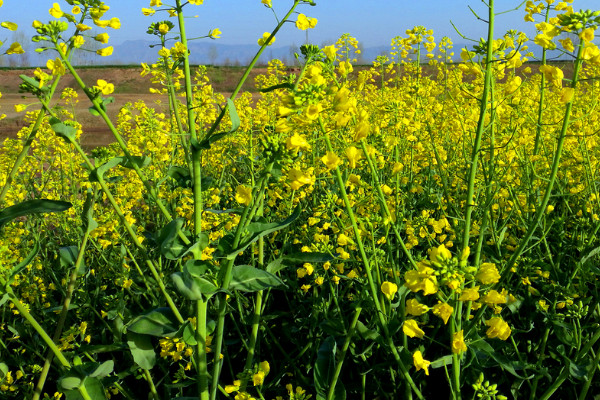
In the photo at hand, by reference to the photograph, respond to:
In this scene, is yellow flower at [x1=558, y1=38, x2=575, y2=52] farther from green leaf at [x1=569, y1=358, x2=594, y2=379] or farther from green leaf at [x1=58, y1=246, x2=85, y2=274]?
green leaf at [x1=58, y1=246, x2=85, y2=274]

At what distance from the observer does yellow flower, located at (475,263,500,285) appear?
118cm

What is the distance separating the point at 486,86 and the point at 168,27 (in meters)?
1.08

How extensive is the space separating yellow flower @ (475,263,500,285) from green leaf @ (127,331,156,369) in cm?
98

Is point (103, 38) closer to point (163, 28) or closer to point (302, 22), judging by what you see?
point (163, 28)

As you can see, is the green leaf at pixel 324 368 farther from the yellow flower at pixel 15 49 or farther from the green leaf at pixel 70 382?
the yellow flower at pixel 15 49

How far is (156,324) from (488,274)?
0.90 meters

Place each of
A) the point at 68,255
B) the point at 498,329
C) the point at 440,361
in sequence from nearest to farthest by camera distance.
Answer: the point at 498,329 < the point at 440,361 < the point at 68,255

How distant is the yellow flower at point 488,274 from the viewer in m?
1.18

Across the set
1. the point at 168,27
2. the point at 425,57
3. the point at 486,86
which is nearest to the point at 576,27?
the point at 486,86

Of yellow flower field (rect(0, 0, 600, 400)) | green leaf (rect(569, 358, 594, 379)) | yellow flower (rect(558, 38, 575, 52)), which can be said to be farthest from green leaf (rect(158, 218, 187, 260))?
green leaf (rect(569, 358, 594, 379))

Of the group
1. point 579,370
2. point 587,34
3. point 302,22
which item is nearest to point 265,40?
point 302,22

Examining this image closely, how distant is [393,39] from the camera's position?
5.32 meters

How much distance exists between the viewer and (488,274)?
1203mm

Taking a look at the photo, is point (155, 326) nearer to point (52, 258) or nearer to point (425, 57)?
point (52, 258)
